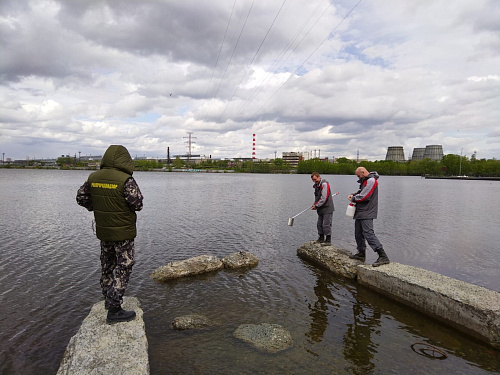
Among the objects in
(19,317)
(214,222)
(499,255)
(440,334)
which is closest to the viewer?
(440,334)

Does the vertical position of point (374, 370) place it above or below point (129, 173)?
below

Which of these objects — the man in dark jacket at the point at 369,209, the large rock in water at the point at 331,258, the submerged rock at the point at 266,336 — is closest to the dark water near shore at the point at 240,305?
the submerged rock at the point at 266,336

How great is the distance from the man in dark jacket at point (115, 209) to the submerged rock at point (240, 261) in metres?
6.18

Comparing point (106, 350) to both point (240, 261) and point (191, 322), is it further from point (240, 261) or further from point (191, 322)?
point (240, 261)

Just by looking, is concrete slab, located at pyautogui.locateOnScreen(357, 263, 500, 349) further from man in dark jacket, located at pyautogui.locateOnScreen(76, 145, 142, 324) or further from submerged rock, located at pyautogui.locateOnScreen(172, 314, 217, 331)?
man in dark jacket, located at pyautogui.locateOnScreen(76, 145, 142, 324)

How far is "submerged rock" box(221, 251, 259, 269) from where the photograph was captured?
38.9ft

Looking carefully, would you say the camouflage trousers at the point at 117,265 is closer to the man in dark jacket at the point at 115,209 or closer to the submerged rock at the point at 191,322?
the man in dark jacket at the point at 115,209

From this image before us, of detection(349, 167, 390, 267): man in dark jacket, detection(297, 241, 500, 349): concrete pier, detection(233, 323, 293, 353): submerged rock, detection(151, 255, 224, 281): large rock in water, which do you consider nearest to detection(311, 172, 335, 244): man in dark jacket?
detection(349, 167, 390, 267): man in dark jacket

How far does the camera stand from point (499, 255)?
47.6 ft

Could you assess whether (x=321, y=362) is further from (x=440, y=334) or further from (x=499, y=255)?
(x=499, y=255)

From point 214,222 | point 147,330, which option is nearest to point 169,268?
point 147,330

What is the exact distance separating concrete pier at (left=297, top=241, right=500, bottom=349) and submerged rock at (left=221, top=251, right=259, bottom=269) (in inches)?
137

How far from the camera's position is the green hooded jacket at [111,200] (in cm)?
551

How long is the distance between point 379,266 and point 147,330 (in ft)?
23.7
